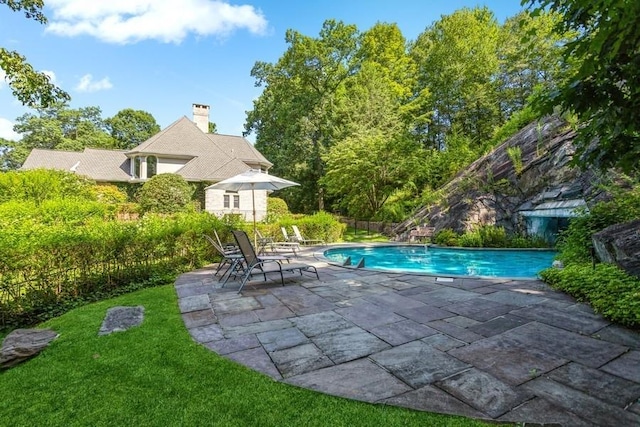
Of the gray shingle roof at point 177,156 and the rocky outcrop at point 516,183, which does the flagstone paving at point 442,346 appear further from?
the gray shingle roof at point 177,156

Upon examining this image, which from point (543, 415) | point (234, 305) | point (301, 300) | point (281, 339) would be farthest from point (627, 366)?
point (234, 305)

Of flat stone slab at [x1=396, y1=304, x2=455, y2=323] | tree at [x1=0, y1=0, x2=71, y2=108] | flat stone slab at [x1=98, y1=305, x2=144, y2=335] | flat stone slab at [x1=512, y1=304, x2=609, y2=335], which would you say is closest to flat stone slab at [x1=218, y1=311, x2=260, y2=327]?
flat stone slab at [x1=98, y1=305, x2=144, y2=335]

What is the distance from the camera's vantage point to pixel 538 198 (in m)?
12.6

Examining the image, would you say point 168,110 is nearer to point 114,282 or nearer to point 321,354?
point 114,282

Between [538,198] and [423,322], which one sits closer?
[423,322]

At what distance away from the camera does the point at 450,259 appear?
11570 millimetres

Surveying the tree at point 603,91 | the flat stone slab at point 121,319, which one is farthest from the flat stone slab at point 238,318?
the tree at point 603,91

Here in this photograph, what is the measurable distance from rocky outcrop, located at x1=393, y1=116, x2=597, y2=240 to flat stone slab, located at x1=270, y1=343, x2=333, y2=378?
463 inches

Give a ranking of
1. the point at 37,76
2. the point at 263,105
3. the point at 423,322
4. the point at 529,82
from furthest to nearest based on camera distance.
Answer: the point at 263,105 → the point at 529,82 → the point at 37,76 → the point at 423,322

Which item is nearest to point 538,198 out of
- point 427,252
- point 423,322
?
point 427,252

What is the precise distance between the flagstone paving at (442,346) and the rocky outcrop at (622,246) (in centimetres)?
94

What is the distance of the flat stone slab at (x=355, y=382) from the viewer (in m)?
2.62

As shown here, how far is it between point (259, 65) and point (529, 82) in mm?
21899

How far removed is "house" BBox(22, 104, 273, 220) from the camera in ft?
76.8
